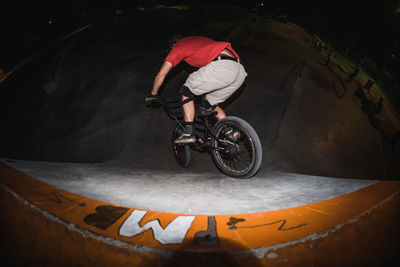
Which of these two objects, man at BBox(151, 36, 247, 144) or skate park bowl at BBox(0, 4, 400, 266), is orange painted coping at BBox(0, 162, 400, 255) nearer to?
skate park bowl at BBox(0, 4, 400, 266)

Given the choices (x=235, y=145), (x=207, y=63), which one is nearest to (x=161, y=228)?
(x=235, y=145)

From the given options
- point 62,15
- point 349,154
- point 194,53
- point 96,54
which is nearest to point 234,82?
point 194,53

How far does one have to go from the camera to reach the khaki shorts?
2.50 m

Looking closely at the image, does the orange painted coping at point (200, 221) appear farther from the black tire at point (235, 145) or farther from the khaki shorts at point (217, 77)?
the khaki shorts at point (217, 77)

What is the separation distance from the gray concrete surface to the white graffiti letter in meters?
0.29

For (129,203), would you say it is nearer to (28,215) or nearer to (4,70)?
(28,215)

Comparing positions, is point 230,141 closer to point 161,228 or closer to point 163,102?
point 163,102

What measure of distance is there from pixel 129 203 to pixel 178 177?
3.77ft

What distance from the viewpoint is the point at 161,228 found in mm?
1464

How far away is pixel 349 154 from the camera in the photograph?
4762 mm

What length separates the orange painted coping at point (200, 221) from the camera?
50.6 inches

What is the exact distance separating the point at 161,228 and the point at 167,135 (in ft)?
10.6

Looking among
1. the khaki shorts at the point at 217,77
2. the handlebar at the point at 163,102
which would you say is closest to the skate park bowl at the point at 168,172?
the handlebar at the point at 163,102

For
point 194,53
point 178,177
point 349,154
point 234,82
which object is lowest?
point 178,177
